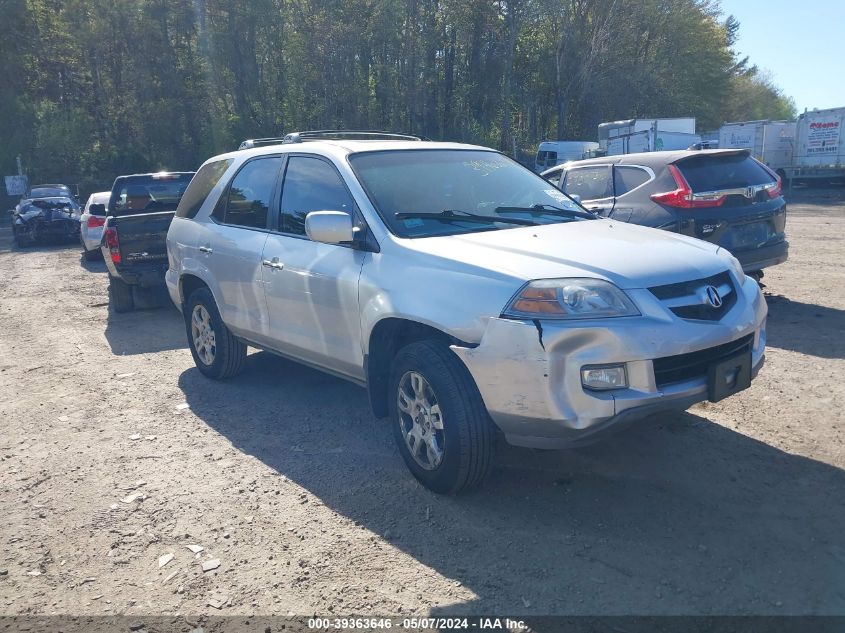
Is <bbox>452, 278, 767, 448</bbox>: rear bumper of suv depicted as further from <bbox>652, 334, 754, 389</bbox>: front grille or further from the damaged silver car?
the damaged silver car

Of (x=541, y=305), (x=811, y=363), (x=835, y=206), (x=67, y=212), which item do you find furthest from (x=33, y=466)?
(x=835, y=206)

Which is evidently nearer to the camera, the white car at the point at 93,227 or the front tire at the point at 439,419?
the front tire at the point at 439,419

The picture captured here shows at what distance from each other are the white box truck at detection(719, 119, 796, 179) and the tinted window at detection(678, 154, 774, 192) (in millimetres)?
24666

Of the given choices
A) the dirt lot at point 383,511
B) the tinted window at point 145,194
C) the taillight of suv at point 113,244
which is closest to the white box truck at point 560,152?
the tinted window at point 145,194

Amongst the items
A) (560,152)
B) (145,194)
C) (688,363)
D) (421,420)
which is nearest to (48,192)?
(145,194)

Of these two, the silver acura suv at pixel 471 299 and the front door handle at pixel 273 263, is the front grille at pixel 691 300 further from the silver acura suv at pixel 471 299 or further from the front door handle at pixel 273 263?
the front door handle at pixel 273 263

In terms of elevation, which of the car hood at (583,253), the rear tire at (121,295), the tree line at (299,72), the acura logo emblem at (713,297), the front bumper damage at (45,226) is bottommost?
the rear tire at (121,295)

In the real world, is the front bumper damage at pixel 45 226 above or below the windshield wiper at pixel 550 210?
below

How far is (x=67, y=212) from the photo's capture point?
22141 mm

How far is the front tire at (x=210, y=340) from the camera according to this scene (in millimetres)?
6336

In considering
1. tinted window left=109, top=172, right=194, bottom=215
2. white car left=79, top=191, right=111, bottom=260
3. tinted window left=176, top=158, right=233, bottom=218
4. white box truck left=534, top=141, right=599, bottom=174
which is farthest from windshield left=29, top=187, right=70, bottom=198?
tinted window left=176, top=158, right=233, bottom=218

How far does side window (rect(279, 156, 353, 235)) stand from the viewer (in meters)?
4.88

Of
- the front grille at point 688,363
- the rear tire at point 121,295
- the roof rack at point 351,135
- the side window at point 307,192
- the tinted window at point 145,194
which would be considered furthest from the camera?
the tinted window at point 145,194

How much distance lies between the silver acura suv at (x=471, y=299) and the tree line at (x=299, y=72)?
110ft
